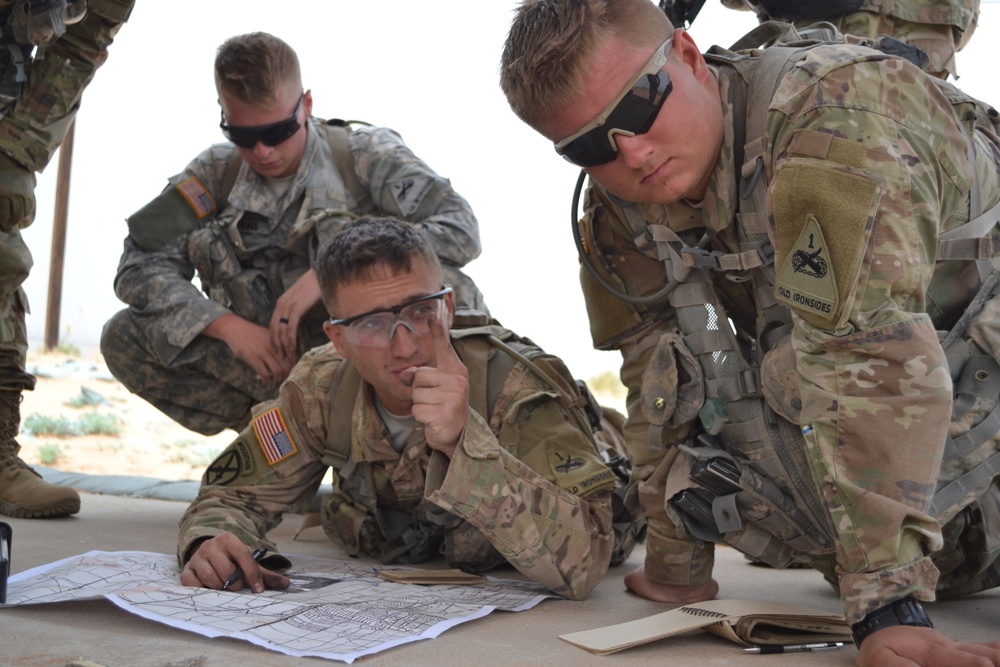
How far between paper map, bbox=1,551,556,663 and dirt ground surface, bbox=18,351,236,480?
15.4 ft

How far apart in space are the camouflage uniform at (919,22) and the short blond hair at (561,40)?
113cm

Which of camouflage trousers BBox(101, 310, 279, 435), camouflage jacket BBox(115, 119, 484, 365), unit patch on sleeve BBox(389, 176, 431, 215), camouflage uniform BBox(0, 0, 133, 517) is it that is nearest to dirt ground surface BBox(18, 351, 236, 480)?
camouflage trousers BBox(101, 310, 279, 435)

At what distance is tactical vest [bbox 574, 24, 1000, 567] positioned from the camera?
224cm

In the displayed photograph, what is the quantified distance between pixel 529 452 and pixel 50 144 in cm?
256

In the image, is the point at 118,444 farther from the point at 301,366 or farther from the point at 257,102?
the point at 301,366

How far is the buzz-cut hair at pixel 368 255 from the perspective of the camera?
286 cm

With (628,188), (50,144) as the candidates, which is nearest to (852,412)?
(628,188)

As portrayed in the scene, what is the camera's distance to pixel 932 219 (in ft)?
6.47

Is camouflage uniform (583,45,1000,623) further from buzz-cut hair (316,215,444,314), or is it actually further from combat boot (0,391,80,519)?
combat boot (0,391,80,519)

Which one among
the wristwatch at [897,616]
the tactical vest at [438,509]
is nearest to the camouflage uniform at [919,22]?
the tactical vest at [438,509]

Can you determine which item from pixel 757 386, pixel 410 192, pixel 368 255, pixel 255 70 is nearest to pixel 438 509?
pixel 368 255

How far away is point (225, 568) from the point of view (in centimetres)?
249

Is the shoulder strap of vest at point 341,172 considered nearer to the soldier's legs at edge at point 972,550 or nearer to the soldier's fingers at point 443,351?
the soldier's fingers at point 443,351

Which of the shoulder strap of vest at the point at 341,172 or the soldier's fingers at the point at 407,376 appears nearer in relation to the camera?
the soldier's fingers at the point at 407,376
